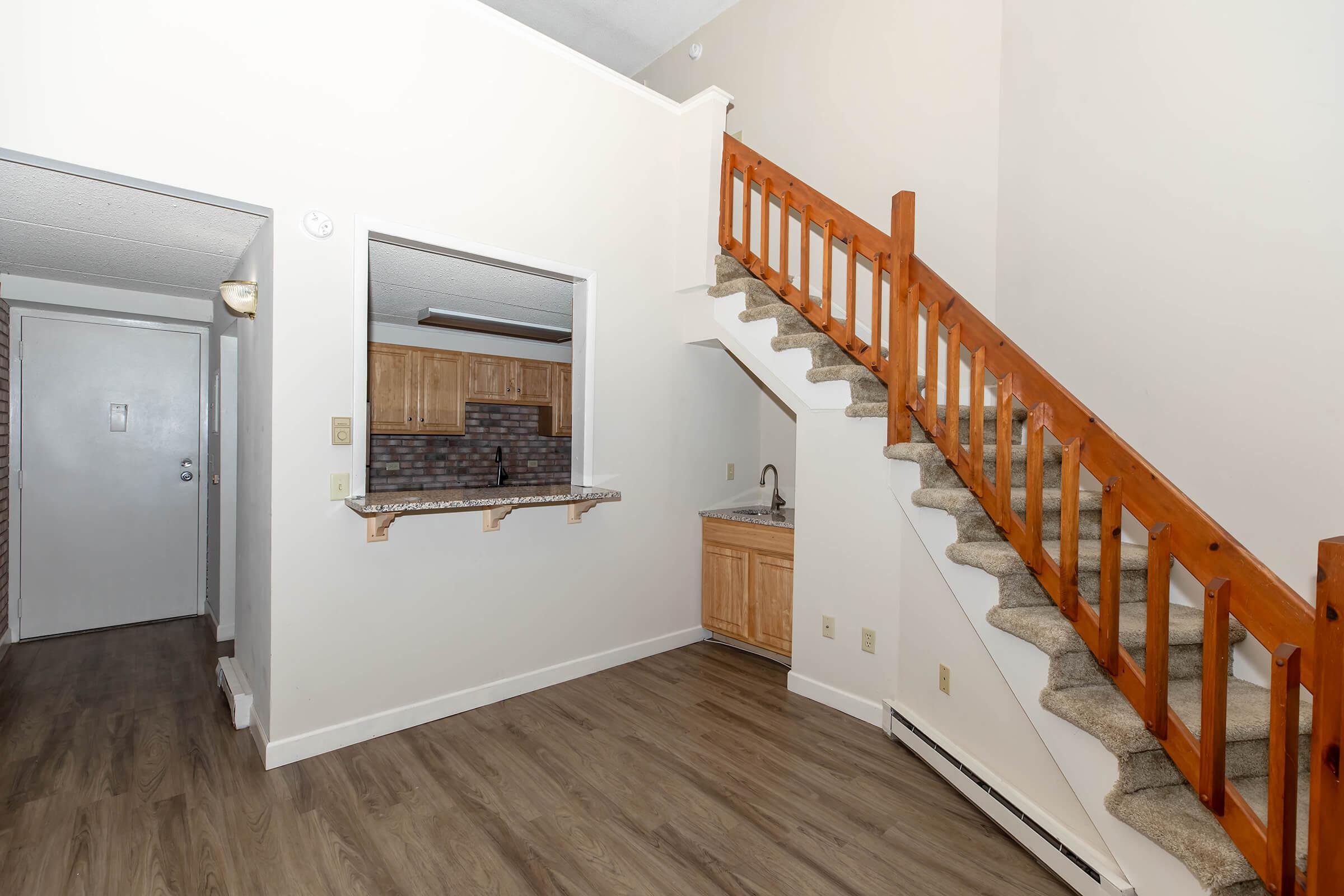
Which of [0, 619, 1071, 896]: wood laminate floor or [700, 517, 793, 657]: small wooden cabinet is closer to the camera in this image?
[0, 619, 1071, 896]: wood laminate floor

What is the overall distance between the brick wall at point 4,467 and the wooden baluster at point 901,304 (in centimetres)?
525

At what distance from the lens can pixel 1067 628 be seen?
2.15 meters

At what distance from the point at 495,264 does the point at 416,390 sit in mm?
2680

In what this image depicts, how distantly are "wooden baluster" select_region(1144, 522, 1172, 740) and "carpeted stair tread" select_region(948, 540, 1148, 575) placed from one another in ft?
1.70

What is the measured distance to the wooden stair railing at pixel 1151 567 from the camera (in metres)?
1.36

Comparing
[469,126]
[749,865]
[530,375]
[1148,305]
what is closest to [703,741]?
[749,865]

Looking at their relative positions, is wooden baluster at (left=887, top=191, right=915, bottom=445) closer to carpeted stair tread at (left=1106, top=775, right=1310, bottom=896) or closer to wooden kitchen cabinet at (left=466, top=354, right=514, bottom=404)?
carpeted stair tread at (left=1106, top=775, right=1310, bottom=896)

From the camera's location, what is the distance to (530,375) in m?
6.42

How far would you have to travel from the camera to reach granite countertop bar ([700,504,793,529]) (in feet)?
13.0

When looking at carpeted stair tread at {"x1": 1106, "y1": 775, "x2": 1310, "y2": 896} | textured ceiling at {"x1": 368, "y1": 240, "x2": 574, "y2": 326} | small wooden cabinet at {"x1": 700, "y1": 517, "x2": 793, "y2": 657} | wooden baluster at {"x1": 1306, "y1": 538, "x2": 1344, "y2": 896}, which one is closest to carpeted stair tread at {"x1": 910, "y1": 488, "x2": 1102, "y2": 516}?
carpeted stair tread at {"x1": 1106, "y1": 775, "x2": 1310, "y2": 896}

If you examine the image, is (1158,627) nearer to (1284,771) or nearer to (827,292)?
(1284,771)

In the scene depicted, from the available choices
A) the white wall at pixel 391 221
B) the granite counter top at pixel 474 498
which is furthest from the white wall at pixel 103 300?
the granite counter top at pixel 474 498

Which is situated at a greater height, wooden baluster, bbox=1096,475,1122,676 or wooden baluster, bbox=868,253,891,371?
wooden baluster, bbox=868,253,891,371

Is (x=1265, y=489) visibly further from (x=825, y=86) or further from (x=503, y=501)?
(x=825, y=86)
